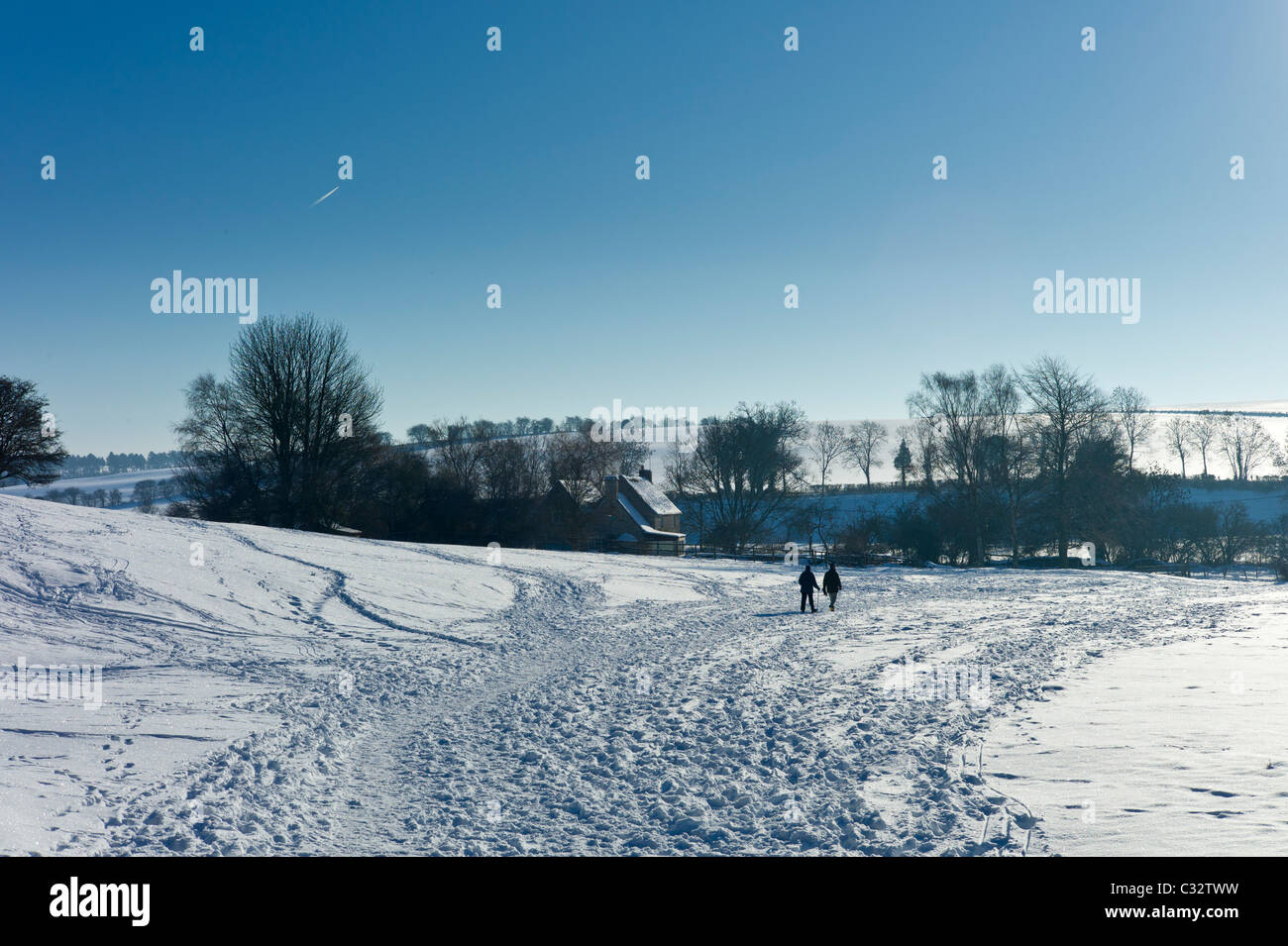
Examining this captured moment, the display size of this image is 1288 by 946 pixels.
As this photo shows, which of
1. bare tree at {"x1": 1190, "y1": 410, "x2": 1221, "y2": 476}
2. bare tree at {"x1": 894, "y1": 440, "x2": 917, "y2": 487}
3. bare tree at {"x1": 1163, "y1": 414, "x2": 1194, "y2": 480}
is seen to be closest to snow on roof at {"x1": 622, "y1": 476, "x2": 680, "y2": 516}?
bare tree at {"x1": 894, "y1": 440, "x2": 917, "y2": 487}

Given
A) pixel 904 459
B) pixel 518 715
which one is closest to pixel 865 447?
pixel 904 459

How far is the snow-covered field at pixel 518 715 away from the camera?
21.7 feet

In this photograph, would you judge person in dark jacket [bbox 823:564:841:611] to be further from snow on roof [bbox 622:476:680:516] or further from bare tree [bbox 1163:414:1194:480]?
bare tree [bbox 1163:414:1194:480]

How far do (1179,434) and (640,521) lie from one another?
7228cm

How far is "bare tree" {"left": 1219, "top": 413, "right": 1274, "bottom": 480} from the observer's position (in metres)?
89.1

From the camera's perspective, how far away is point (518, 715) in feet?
35.8

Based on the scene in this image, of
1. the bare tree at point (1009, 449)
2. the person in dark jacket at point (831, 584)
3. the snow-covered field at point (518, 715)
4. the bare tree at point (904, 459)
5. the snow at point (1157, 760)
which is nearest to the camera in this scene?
the snow at point (1157, 760)

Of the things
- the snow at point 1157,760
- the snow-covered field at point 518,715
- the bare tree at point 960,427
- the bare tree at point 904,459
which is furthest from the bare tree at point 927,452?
the snow at point 1157,760

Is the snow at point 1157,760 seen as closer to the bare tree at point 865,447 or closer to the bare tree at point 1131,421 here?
the bare tree at point 1131,421

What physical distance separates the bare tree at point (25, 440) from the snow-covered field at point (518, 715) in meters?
21.6

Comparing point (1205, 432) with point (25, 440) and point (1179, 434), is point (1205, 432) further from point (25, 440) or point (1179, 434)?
point (25, 440)
